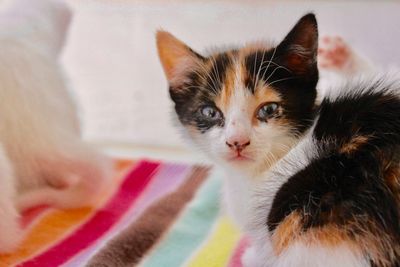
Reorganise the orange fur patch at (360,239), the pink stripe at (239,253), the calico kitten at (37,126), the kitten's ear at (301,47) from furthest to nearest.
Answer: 1. the calico kitten at (37,126)
2. the pink stripe at (239,253)
3. the kitten's ear at (301,47)
4. the orange fur patch at (360,239)

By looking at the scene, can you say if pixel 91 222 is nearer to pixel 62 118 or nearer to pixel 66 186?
pixel 66 186

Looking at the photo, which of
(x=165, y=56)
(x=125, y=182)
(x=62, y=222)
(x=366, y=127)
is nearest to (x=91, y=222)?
(x=62, y=222)

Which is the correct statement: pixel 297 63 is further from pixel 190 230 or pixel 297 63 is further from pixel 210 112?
pixel 190 230

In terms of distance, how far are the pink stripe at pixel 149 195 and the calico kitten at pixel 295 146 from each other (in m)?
0.21

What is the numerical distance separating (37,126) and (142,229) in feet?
0.77

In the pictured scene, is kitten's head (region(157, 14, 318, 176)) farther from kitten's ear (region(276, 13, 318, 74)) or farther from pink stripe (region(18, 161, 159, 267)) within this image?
pink stripe (region(18, 161, 159, 267))

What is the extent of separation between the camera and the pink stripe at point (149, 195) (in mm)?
846

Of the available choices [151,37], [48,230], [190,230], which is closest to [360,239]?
[190,230]

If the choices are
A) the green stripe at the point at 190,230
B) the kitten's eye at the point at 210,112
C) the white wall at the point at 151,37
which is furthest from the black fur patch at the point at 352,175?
the white wall at the point at 151,37

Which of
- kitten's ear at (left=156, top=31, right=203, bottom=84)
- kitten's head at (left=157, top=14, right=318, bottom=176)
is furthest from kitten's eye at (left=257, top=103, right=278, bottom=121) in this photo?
kitten's ear at (left=156, top=31, right=203, bottom=84)

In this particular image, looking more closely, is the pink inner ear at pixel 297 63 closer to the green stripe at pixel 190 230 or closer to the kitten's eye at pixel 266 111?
the kitten's eye at pixel 266 111

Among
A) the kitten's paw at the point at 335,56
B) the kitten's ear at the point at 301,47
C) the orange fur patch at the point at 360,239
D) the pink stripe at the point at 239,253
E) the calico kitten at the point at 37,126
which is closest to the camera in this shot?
the orange fur patch at the point at 360,239

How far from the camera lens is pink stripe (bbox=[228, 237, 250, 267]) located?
818 mm

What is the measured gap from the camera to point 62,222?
0.95m
